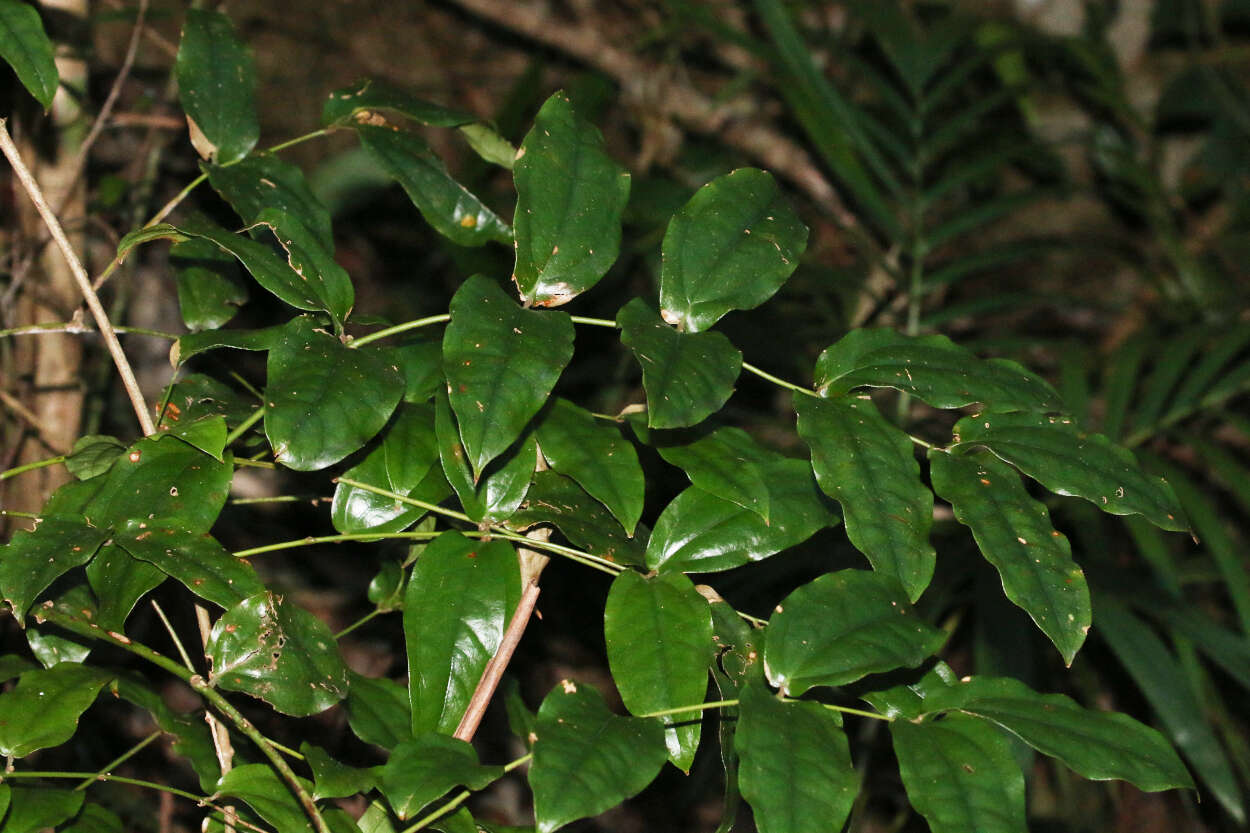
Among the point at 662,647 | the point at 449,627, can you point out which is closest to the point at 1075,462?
the point at 662,647

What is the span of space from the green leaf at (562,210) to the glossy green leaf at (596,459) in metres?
0.09

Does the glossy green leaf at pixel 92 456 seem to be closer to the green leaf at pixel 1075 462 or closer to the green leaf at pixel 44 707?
the green leaf at pixel 44 707

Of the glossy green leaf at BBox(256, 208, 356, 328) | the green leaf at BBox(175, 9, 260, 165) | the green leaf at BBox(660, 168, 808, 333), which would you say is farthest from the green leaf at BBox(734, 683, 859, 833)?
the green leaf at BBox(175, 9, 260, 165)

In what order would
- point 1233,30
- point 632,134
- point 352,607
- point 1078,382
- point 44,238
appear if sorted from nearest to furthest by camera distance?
point 44,238 < point 1078,382 < point 352,607 < point 632,134 < point 1233,30

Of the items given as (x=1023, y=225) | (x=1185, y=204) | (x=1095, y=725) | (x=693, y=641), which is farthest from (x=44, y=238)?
(x=1185, y=204)

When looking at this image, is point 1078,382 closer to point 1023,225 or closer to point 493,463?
point 493,463

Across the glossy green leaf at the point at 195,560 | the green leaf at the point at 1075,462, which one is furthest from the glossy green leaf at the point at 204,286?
the green leaf at the point at 1075,462

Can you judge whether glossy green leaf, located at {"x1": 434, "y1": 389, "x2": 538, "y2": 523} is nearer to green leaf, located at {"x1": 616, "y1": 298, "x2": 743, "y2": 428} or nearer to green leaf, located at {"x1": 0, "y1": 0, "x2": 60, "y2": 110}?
green leaf, located at {"x1": 616, "y1": 298, "x2": 743, "y2": 428}

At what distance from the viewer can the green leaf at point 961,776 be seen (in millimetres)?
616

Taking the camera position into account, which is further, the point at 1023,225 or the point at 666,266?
the point at 1023,225

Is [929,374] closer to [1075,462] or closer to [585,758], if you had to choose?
[1075,462]

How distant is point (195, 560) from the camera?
2.20 ft

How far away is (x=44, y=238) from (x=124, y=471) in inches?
30.0

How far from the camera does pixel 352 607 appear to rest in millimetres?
1883
